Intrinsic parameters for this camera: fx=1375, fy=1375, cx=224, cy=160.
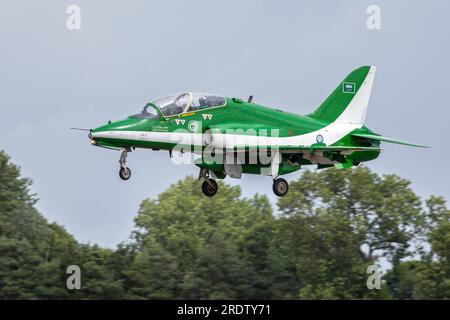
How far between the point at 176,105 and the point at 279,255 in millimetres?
34987

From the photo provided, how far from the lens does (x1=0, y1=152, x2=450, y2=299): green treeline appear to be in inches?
2849

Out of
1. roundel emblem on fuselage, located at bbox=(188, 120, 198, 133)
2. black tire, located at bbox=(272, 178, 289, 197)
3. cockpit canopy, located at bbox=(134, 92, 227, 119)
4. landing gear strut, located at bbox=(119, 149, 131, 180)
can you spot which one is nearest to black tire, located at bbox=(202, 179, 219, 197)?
black tire, located at bbox=(272, 178, 289, 197)

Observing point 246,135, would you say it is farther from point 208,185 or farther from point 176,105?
point 208,185

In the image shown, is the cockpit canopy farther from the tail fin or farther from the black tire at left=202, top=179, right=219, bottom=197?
the tail fin

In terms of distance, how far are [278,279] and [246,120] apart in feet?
107

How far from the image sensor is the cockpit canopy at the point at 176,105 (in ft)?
149

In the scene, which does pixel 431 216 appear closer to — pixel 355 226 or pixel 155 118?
pixel 355 226

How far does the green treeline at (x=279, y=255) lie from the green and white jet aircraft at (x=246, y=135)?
23.7 meters

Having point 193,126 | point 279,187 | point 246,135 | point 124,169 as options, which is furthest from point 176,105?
point 279,187

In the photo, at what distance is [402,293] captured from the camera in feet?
257

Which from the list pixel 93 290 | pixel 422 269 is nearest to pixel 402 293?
pixel 422 269

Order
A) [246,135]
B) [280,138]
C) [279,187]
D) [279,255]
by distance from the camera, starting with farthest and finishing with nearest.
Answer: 1. [279,255]
2. [279,187]
3. [280,138]
4. [246,135]

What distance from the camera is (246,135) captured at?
46406mm

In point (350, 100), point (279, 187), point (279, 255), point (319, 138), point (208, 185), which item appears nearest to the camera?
point (279, 187)
